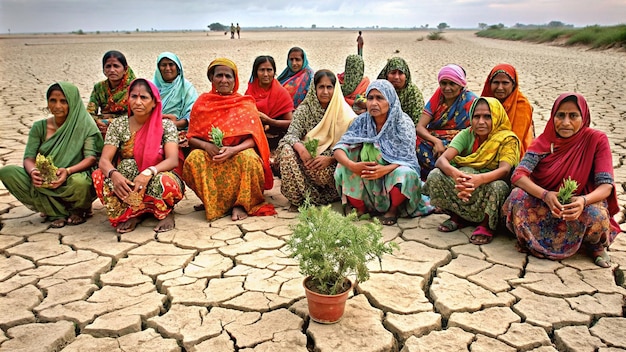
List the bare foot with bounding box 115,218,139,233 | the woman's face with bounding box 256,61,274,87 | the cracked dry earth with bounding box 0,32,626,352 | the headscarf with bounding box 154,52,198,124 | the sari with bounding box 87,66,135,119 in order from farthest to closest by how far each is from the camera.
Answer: the woman's face with bounding box 256,61,274,87 → the headscarf with bounding box 154,52,198,124 → the sari with bounding box 87,66,135,119 → the bare foot with bounding box 115,218,139,233 → the cracked dry earth with bounding box 0,32,626,352

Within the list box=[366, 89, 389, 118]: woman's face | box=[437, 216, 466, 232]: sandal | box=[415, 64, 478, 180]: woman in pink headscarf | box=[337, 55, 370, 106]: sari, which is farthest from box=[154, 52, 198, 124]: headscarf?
box=[437, 216, 466, 232]: sandal

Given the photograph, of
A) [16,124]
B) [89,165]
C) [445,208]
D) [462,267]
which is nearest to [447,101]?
[445,208]

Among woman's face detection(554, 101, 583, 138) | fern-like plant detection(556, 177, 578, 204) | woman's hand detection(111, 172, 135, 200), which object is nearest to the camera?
fern-like plant detection(556, 177, 578, 204)

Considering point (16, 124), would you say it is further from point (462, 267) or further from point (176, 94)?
point (462, 267)

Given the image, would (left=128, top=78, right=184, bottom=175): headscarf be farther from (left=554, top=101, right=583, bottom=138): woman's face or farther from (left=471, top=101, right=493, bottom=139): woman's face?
(left=554, top=101, right=583, bottom=138): woman's face

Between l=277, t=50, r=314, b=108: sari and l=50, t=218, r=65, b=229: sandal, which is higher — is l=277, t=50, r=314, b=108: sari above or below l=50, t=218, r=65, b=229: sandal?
above

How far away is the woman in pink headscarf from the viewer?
184 inches

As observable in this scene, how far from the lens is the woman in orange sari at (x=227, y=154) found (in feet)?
14.3

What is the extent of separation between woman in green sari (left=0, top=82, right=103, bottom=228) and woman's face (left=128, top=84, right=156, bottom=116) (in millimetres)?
505

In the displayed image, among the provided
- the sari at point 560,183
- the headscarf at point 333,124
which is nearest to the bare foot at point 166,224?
the headscarf at point 333,124

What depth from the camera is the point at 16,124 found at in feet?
26.3

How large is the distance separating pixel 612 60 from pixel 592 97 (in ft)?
32.4

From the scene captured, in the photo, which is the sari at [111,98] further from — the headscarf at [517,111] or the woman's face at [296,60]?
the headscarf at [517,111]

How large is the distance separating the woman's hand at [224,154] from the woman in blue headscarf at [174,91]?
49.7 inches
